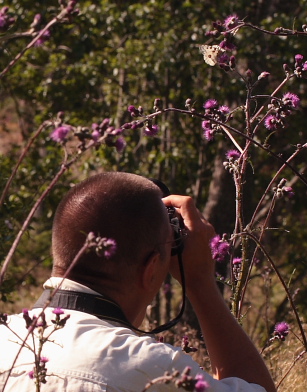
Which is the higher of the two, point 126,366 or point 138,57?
point 126,366

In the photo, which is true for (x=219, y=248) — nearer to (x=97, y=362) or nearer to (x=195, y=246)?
(x=195, y=246)

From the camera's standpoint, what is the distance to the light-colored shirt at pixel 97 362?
1.80 m

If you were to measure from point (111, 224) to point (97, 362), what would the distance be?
32cm

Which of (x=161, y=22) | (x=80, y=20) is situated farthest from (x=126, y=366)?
(x=80, y=20)

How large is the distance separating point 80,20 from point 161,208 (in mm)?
5985

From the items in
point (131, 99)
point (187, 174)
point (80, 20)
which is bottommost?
point (187, 174)

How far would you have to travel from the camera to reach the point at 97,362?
1.80m

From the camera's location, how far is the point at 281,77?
7.34m

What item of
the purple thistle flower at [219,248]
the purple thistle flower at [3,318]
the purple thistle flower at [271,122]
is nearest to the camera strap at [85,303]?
the purple thistle flower at [3,318]

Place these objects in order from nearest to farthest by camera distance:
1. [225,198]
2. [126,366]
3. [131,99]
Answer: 1. [126,366]
2. [225,198]
3. [131,99]

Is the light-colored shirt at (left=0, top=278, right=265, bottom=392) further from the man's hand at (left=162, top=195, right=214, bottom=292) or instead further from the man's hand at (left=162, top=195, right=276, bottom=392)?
the man's hand at (left=162, top=195, right=214, bottom=292)

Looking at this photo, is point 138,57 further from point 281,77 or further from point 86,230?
point 86,230

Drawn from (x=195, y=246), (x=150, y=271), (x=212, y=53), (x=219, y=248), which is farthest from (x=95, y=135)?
(x=212, y=53)

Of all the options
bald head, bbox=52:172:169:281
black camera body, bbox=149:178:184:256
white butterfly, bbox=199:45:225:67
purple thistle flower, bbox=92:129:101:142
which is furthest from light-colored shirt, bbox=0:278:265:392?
white butterfly, bbox=199:45:225:67
